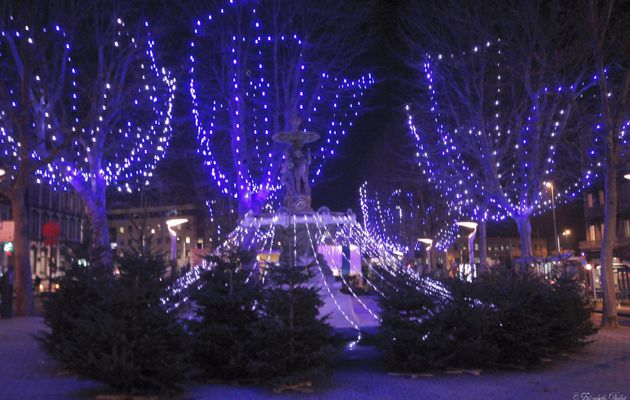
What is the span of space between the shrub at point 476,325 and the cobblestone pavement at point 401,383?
0.33 metres

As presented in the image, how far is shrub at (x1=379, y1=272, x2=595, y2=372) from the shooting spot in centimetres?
1003

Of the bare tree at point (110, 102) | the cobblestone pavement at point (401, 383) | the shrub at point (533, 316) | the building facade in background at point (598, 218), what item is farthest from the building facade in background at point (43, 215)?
the shrub at point (533, 316)

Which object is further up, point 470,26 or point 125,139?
point 470,26

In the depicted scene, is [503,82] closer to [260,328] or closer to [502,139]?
[502,139]

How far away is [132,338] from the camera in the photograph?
829cm

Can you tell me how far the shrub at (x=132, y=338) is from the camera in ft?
26.7

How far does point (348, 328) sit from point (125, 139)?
1587 centimetres

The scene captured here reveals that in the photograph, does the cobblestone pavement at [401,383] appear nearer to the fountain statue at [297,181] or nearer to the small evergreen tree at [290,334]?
the small evergreen tree at [290,334]

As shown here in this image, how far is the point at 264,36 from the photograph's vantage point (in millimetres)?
25641

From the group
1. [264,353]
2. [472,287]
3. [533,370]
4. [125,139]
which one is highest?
[125,139]

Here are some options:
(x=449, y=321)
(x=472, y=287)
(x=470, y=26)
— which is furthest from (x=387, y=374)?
(x=470, y=26)

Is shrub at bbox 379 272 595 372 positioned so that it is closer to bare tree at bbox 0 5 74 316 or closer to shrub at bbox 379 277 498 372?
shrub at bbox 379 277 498 372

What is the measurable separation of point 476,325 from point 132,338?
5.61 m

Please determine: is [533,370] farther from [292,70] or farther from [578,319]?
[292,70]
